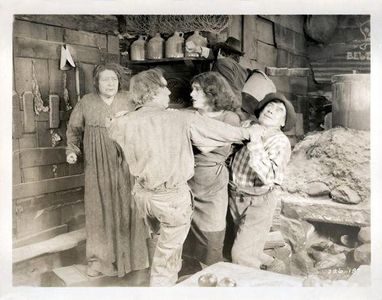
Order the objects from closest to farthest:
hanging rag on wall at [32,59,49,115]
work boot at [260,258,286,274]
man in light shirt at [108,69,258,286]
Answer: man in light shirt at [108,69,258,286] < hanging rag on wall at [32,59,49,115] < work boot at [260,258,286,274]

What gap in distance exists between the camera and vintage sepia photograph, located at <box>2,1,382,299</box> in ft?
8.82

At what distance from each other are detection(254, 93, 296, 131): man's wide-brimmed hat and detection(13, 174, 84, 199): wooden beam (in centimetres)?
133

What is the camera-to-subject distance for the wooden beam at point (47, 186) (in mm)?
2709

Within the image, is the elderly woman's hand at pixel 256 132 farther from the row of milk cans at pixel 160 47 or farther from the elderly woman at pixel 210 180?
the row of milk cans at pixel 160 47

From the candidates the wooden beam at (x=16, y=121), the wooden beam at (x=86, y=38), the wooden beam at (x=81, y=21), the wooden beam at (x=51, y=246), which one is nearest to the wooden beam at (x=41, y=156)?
the wooden beam at (x=16, y=121)

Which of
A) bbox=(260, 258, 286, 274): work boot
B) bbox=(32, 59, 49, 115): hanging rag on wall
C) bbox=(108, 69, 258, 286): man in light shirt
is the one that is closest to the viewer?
bbox=(108, 69, 258, 286): man in light shirt

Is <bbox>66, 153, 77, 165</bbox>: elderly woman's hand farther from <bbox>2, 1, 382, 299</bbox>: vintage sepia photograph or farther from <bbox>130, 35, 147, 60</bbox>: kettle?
<bbox>130, 35, 147, 60</bbox>: kettle

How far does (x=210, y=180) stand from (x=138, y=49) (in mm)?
1032

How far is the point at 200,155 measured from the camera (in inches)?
106

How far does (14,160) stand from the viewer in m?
2.70

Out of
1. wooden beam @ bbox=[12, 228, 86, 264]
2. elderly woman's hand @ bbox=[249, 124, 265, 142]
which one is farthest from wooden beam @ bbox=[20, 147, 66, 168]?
elderly woman's hand @ bbox=[249, 124, 265, 142]

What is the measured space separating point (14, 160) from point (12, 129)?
0.21 m
